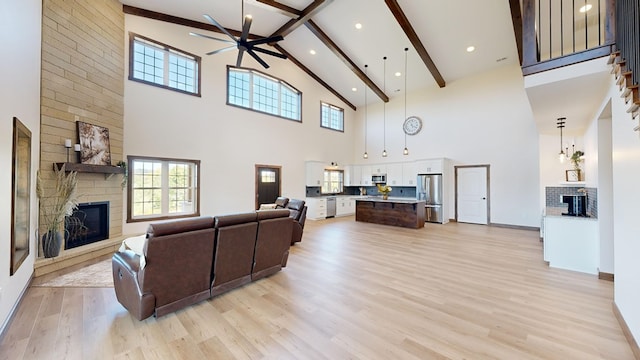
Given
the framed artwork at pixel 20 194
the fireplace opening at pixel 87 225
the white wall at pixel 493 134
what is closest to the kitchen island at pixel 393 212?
the white wall at pixel 493 134

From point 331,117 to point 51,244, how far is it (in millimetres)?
8761

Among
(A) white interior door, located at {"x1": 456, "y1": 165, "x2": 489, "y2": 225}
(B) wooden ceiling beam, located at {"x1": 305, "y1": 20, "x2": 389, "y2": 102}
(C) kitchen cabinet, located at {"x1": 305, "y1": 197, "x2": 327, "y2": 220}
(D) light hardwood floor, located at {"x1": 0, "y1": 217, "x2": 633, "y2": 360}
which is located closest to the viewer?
(D) light hardwood floor, located at {"x1": 0, "y1": 217, "x2": 633, "y2": 360}

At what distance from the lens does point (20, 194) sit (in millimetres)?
2859

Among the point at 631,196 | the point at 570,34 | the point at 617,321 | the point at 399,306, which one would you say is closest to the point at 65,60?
the point at 399,306

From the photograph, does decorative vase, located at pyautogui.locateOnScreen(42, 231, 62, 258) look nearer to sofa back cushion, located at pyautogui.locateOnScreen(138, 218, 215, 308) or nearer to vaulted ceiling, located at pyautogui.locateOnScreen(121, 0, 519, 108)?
sofa back cushion, located at pyautogui.locateOnScreen(138, 218, 215, 308)

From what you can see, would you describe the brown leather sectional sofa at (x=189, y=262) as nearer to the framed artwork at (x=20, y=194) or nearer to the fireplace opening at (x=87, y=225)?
the framed artwork at (x=20, y=194)

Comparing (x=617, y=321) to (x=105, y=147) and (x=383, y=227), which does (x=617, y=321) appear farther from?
(x=105, y=147)

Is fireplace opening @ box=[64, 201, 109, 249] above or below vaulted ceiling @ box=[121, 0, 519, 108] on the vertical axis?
below

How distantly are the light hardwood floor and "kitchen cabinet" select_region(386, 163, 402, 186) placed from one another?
538 centimetres

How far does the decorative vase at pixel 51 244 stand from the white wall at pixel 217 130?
5.43 ft

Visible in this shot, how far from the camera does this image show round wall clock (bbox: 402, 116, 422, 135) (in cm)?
898

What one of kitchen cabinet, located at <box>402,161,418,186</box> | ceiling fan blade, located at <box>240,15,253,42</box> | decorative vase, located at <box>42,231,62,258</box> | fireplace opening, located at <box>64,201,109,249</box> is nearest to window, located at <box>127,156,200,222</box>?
fireplace opening, located at <box>64,201,109,249</box>

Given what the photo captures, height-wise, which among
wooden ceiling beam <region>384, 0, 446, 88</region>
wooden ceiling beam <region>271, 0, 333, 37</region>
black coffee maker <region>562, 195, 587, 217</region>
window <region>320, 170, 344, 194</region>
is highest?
wooden ceiling beam <region>271, 0, 333, 37</region>

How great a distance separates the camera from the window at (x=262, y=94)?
7230mm
